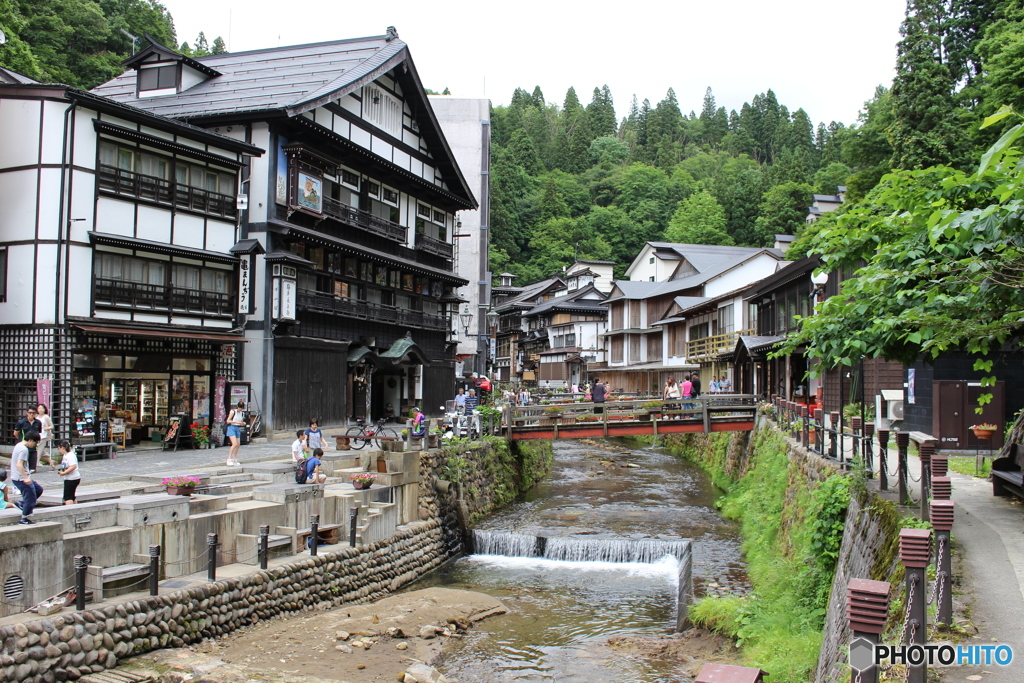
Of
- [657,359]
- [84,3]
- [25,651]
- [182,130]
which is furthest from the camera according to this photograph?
[657,359]

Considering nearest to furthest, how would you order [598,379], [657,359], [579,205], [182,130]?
[182,130] < [657,359] < [598,379] < [579,205]

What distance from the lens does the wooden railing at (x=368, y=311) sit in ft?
96.5

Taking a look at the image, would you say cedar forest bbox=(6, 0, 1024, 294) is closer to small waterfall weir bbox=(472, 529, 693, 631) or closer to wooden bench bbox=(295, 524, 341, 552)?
small waterfall weir bbox=(472, 529, 693, 631)

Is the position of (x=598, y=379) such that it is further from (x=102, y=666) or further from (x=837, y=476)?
(x=102, y=666)

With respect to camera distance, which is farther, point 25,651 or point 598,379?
point 598,379

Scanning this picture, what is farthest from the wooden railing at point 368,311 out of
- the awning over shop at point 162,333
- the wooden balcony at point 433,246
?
the wooden balcony at point 433,246

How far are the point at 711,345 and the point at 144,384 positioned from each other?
113 feet

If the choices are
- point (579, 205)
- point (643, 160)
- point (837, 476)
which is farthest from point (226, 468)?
point (643, 160)

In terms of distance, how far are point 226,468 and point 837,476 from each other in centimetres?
1445

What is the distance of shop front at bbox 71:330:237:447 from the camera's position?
2181 centimetres

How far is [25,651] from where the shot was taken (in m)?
10.0

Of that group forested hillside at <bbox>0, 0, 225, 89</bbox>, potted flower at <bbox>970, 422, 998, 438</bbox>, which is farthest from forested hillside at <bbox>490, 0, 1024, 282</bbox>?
forested hillside at <bbox>0, 0, 225, 89</bbox>

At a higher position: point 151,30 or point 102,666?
point 151,30
